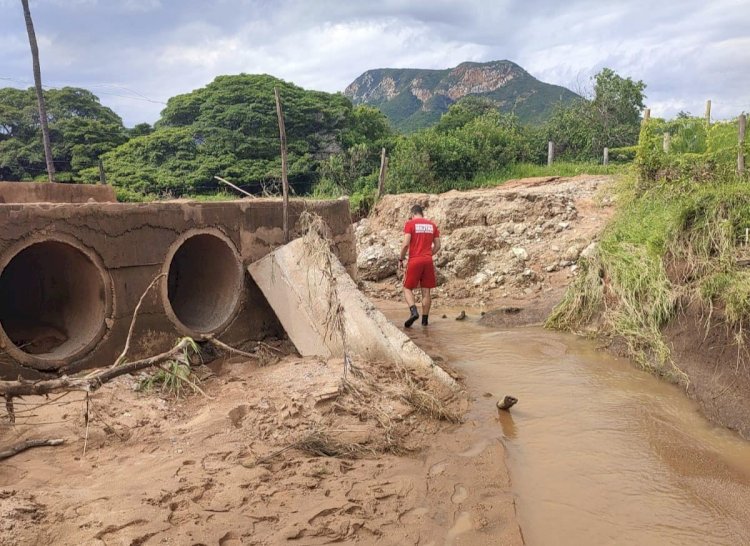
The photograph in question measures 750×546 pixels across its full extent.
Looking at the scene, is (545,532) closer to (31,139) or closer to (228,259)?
(228,259)

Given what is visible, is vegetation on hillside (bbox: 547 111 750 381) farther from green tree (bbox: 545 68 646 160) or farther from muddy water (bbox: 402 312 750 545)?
green tree (bbox: 545 68 646 160)

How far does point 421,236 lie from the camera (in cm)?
767

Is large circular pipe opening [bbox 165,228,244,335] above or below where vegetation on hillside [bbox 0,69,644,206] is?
below

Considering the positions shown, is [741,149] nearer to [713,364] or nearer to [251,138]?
[713,364]

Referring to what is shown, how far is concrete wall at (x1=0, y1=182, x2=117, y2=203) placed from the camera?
6.02 m

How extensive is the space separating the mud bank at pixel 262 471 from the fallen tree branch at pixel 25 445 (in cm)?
4

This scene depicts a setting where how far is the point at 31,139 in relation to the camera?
2508cm

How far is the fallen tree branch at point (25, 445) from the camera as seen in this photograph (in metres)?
3.32

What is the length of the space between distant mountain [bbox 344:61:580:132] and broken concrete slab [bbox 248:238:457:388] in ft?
183

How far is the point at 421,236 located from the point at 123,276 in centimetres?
381

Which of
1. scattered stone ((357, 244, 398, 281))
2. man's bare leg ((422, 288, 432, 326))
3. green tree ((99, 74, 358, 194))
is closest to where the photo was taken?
man's bare leg ((422, 288, 432, 326))

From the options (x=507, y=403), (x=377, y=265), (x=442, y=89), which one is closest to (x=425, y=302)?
(x=507, y=403)

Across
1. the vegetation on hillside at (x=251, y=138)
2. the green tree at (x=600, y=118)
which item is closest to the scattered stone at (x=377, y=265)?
the vegetation on hillside at (x=251, y=138)

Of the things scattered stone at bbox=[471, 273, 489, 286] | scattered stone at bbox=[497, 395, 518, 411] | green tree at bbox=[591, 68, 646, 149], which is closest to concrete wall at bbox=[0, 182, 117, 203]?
scattered stone at bbox=[497, 395, 518, 411]
